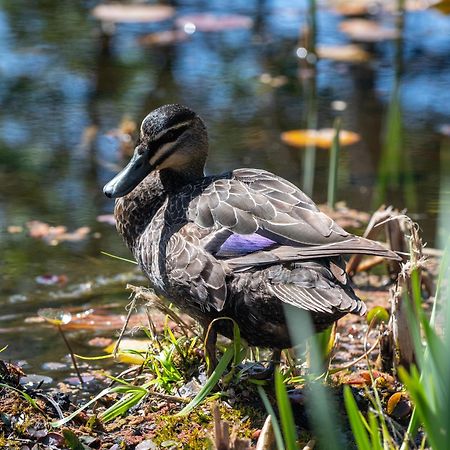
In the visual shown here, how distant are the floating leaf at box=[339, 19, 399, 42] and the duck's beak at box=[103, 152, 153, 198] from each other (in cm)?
555

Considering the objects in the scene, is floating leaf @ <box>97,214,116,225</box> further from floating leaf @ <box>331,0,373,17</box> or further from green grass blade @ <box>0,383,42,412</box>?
floating leaf @ <box>331,0,373,17</box>

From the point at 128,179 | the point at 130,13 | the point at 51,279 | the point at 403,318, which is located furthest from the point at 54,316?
the point at 130,13

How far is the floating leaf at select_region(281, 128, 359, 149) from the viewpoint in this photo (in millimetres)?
7234

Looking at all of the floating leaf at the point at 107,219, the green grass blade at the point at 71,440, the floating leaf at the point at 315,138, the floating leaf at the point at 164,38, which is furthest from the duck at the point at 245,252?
the floating leaf at the point at 164,38

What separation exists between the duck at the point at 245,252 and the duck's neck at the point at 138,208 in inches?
1.6

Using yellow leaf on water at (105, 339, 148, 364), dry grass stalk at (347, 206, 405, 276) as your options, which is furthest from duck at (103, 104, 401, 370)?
dry grass stalk at (347, 206, 405, 276)

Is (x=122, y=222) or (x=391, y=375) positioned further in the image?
(x=122, y=222)

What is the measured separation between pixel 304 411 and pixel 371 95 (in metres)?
5.01

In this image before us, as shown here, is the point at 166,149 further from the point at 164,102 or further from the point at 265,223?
the point at 164,102

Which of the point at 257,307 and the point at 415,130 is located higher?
the point at 257,307

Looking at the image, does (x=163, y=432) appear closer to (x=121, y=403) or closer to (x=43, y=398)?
(x=121, y=403)

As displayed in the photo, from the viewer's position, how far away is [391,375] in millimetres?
4094

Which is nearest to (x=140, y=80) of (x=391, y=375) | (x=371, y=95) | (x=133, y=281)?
(x=371, y=95)

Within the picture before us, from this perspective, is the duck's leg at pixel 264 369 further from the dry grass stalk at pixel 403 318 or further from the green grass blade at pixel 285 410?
the green grass blade at pixel 285 410
